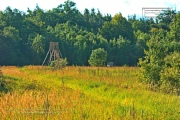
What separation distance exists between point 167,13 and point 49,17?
85.4 ft

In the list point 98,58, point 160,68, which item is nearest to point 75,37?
point 98,58

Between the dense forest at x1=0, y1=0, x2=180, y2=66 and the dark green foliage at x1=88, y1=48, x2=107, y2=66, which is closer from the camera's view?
the dark green foliage at x1=88, y1=48, x2=107, y2=66

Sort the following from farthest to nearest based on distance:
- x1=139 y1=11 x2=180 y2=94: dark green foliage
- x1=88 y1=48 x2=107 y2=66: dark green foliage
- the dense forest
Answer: the dense forest, x1=88 y1=48 x2=107 y2=66: dark green foliage, x1=139 y1=11 x2=180 y2=94: dark green foliage

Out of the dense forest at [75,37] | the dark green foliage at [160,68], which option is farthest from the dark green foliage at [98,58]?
the dark green foliage at [160,68]

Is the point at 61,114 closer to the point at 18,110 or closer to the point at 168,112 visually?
the point at 18,110

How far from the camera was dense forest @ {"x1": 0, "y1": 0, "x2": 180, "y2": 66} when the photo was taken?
5012 cm

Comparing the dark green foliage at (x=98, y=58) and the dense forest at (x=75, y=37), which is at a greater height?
the dense forest at (x=75, y=37)

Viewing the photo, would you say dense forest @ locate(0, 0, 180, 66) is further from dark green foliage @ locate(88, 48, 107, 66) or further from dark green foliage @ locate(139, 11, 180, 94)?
dark green foliage @ locate(139, 11, 180, 94)

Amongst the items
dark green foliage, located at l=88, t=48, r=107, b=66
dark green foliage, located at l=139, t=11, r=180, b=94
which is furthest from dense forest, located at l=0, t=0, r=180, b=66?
dark green foliage, located at l=139, t=11, r=180, b=94

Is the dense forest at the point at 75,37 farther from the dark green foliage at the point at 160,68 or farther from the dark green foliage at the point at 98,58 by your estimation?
the dark green foliage at the point at 160,68

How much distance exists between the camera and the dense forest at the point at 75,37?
164ft

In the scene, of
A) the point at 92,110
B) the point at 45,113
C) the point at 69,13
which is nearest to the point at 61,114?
the point at 45,113

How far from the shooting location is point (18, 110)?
28.3 feet

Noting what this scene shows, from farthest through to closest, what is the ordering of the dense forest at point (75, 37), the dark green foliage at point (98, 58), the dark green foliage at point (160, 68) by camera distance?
the dense forest at point (75, 37) → the dark green foliage at point (98, 58) → the dark green foliage at point (160, 68)
